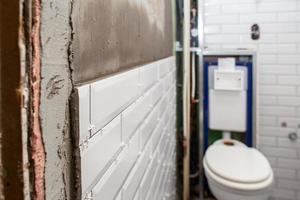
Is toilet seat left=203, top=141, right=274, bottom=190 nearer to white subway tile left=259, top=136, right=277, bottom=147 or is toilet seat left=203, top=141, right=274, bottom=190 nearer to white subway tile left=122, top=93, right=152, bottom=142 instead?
white subway tile left=259, top=136, right=277, bottom=147

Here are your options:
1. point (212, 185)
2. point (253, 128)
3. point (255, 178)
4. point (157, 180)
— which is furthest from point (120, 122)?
point (253, 128)

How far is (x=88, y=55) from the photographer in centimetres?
51

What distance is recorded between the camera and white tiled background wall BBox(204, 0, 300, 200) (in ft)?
7.05

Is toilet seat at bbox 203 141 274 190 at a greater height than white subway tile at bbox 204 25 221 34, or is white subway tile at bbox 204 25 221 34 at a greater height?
white subway tile at bbox 204 25 221 34

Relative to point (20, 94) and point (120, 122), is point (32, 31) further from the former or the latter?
point (120, 122)

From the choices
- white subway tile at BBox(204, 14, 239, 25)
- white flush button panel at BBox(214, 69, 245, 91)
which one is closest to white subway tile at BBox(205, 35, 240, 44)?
white subway tile at BBox(204, 14, 239, 25)

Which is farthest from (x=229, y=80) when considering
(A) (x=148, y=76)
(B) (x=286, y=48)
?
(A) (x=148, y=76)

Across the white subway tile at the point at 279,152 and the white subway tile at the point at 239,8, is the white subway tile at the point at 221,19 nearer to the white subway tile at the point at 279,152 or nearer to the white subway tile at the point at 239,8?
the white subway tile at the point at 239,8

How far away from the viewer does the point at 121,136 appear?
683 mm

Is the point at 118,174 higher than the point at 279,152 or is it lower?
higher

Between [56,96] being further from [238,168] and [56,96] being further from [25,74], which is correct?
[238,168]

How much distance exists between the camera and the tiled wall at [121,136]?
1.61 feet

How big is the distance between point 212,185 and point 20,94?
5.34 ft

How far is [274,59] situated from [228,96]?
1.47 ft
